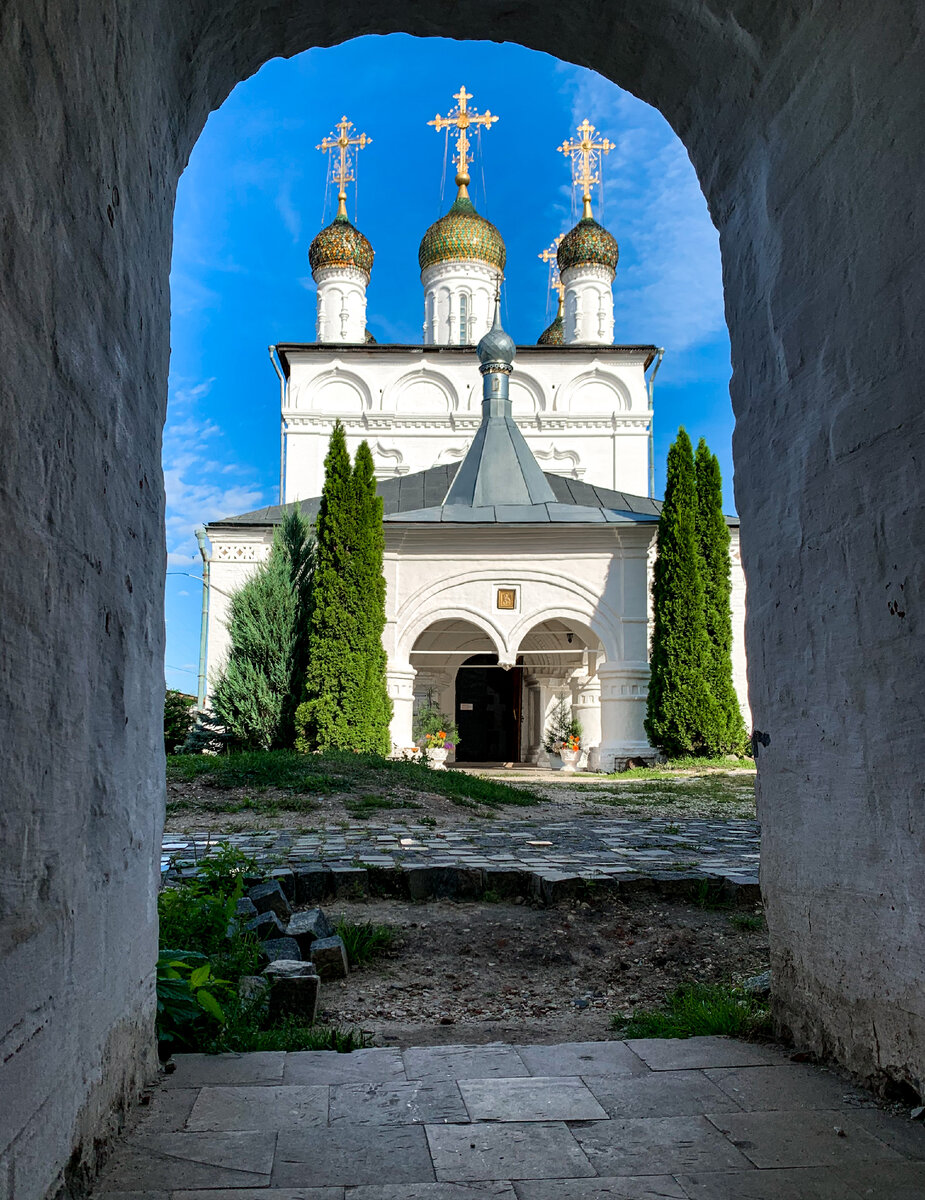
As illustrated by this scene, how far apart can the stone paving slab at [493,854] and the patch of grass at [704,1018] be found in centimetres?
199

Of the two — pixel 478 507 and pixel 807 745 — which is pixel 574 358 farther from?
pixel 807 745

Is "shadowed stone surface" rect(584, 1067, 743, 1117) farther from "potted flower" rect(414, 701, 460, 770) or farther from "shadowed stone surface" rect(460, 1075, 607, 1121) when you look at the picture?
"potted flower" rect(414, 701, 460, 770)

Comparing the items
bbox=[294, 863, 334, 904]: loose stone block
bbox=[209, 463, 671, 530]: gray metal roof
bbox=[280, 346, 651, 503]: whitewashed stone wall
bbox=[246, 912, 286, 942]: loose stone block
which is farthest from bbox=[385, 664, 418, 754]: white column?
bbox=[246, 912, 286, 942]: loose stone block

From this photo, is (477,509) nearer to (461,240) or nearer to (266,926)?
(461,240)

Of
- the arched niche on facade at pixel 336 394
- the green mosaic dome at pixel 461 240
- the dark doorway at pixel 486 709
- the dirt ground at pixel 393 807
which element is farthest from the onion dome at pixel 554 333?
the dirt ground at pixel 393 807

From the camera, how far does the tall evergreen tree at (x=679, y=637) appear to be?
640 inches

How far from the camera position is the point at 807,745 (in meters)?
2.64

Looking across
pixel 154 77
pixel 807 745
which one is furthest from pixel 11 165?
pixel 807 745

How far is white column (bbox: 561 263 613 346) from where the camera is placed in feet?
93.0

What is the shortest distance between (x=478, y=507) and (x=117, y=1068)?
1672 centimetres

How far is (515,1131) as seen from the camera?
2.16 metres

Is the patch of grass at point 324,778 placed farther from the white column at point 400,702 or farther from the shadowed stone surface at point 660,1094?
the shadowed stone surface at point 660,1094

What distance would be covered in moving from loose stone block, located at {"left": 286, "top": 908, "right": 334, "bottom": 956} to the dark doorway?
61.3ft

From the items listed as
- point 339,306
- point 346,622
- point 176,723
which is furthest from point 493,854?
point 339,306
